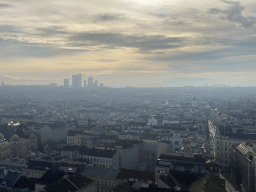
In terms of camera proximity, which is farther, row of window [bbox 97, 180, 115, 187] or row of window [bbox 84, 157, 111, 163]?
row of window [bbox 84, 157, 111, 163]

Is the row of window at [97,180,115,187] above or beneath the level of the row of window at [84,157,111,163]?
beneath

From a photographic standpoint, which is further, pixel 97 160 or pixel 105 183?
pixel 97 160

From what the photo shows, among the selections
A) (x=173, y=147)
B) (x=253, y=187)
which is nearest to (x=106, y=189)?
(x=253, y=187)

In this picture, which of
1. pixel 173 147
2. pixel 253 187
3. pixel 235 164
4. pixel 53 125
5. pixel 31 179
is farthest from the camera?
pixel 53 125

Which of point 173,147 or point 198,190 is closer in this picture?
point 198,190

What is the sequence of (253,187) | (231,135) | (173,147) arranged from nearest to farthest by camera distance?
(253,187) → (231,135) → (173,147)

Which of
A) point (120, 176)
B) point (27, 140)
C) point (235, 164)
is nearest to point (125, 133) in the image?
point (27, 140)

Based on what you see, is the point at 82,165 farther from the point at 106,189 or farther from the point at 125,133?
the point at 125,133

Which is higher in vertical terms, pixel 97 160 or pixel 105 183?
pixel 97 160

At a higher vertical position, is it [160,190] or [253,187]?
[160,190]

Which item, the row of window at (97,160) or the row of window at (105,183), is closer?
the row of window at (105,183)

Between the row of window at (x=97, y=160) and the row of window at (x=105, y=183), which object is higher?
the row of window at (x=97, y=160)
